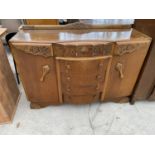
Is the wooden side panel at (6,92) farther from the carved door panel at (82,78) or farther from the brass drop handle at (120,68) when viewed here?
the brass drop handle at (120,68)

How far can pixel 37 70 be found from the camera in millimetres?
1089

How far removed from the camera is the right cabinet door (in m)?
1.01

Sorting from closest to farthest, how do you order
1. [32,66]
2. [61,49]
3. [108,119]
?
[61,49] → [32,66] → [108,119]

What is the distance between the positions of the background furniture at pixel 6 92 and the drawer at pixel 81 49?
58 cm

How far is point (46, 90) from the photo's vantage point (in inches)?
48.7

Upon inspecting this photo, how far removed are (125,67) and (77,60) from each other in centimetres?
45

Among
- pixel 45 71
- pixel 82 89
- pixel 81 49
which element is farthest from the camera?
pixel 82 89

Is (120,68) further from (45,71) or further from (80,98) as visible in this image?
(45,71)

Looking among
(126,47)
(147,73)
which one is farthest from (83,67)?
(147,73)

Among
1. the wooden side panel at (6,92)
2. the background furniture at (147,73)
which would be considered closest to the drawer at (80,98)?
the background furniture at (147,73)

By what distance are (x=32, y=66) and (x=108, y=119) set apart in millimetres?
929

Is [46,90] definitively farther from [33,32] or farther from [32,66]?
[33,32]

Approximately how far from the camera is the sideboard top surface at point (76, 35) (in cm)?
100
